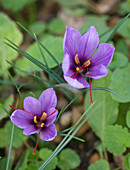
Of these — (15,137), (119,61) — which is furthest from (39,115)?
(119,61)

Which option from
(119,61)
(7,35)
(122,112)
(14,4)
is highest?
(14,4)

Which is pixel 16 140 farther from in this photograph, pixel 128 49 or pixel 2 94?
pixel 128 49

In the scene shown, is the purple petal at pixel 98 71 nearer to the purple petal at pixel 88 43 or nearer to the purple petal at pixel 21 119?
the purple petal at pixel 88 43

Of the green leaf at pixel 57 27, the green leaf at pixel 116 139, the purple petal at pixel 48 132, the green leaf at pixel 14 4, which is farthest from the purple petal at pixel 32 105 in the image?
the green leaf at pixel 14 4

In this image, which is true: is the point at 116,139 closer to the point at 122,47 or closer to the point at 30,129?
the point at 30,129

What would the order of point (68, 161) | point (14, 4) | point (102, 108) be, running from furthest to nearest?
point (14, 4) → point (102, 108) → point (68, 161)

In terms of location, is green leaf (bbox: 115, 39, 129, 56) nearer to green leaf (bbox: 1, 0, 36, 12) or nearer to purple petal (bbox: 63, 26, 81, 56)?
purple petal (bbox: 63, 26, 81, 56)
